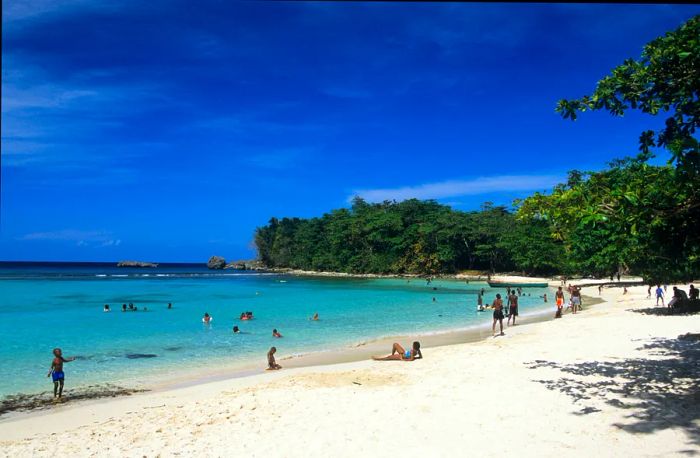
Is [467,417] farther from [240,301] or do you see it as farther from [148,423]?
[240,301]

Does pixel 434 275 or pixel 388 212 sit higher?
pixel 388 212

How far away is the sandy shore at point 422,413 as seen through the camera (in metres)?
7.75

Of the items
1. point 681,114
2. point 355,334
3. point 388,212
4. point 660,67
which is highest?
point 388,212

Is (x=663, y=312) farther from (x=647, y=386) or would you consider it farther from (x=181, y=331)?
(x=181, y=331)

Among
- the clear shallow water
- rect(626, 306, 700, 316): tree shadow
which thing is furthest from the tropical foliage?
rect(626, 306, 700, 316): tree shadow

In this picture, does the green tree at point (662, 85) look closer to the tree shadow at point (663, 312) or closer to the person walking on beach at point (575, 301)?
the tree shadow at point (663, 312)

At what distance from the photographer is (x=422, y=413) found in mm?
9445

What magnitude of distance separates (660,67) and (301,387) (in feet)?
33.1

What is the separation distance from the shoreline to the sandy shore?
0.61m

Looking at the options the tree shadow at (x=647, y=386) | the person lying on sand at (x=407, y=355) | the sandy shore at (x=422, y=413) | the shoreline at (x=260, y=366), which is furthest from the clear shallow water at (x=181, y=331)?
the tree shadow at (x=647, y=386)

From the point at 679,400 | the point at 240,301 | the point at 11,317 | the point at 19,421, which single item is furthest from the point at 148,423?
the point at 240,301

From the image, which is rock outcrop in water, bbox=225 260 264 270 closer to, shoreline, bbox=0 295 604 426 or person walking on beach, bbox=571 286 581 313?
person walking on beach, bbox=571 286 581 313

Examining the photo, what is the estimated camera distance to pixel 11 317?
34.4m

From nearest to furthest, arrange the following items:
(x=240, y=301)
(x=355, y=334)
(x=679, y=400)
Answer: (x=679, y=400), (x=355, y=334), (x=240, y=301)
